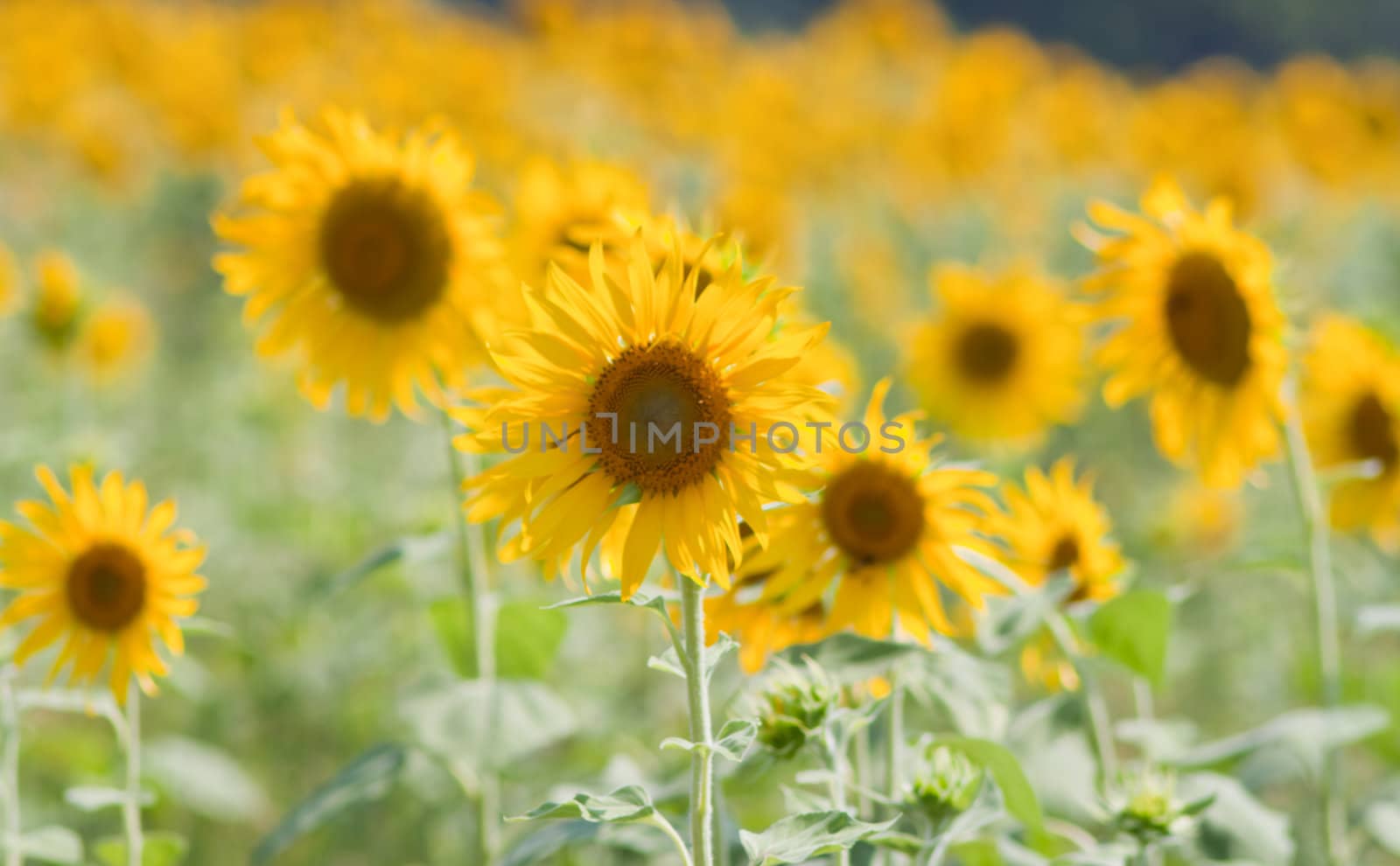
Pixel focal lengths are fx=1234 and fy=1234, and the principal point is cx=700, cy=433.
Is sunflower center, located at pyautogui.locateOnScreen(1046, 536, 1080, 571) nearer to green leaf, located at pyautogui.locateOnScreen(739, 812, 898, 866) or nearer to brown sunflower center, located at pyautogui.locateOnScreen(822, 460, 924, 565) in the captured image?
brown sunflower center, located at pyautogui.locateOnScreen(822, 460, 924, 565)

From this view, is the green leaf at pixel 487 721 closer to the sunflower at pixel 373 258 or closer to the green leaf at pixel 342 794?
the green leaf at pixel 342 794

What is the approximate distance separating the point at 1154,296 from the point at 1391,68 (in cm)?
886

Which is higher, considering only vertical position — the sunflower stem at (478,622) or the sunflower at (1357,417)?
the sunflower at (1357,417)

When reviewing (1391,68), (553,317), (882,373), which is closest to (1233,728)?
(882,373)

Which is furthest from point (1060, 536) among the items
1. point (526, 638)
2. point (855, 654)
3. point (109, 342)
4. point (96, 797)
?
point (109, 342)

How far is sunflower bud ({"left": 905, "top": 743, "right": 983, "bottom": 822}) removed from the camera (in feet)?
4.58

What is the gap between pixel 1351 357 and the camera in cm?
250

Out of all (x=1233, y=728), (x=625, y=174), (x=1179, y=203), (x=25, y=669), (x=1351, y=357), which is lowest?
(x=1233, y=728)

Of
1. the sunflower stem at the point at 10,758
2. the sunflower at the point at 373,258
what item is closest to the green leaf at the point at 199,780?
the sunflower stem at the point at 10,758

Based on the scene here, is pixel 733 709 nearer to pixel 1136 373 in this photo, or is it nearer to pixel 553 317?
pixel 553 317

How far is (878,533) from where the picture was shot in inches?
63.0

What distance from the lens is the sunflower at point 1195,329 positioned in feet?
6.58

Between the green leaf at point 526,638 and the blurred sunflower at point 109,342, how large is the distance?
219 cm

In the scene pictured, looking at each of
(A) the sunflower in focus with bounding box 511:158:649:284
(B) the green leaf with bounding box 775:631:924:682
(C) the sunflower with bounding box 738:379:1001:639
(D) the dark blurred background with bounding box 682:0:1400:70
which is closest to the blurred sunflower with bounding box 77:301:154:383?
(A) the sunflower in focus with bounding box 511:158:649:284
